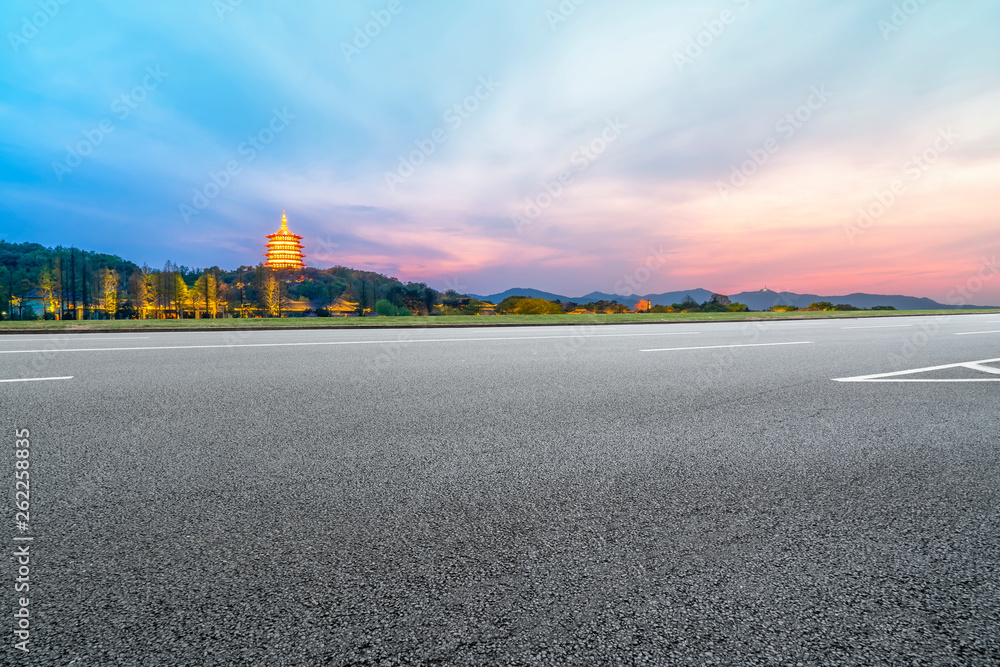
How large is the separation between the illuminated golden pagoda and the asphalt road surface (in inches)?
6714

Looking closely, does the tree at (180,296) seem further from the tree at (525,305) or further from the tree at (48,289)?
the tree at (525,305)

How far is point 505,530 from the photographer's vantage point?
1.81 metres

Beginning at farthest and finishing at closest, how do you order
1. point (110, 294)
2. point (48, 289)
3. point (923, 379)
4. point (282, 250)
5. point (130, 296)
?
point (282, 250) < point (130, 296) < point (110, 294) < point (48, 289) < point (923, 379)

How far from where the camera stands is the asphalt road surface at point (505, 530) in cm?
124

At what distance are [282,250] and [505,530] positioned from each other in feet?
574

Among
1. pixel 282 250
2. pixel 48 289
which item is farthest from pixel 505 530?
pixel 282 250

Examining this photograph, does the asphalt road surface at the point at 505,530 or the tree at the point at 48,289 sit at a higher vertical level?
the tree at the point at 48,289

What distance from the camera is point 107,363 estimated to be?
236 inches

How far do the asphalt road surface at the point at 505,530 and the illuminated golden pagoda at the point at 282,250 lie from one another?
560 feet

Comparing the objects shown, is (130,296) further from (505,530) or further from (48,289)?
(505,530)

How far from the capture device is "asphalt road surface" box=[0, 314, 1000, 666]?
1241 mm

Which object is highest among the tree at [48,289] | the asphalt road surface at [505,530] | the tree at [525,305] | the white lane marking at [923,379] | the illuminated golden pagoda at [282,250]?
the illuminated golden pagoda at [282,250]

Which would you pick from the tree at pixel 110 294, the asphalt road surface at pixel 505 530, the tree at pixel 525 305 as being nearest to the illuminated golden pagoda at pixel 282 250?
the tree at pixel 110 294

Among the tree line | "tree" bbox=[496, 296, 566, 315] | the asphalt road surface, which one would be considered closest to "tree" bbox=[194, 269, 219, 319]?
the tree line
